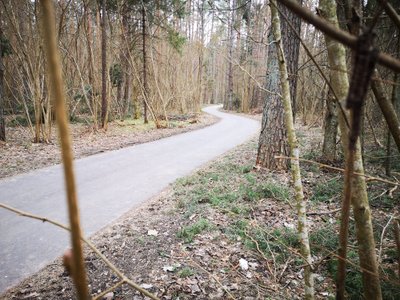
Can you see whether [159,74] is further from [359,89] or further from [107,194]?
[359,89]

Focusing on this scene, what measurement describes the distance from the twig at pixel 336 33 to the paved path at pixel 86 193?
359cm

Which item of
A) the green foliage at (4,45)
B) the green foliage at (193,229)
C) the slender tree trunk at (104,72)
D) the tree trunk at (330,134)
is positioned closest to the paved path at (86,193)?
the green foliage at (193,229)

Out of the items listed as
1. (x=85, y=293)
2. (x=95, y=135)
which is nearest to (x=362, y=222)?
(x=85, y=293)

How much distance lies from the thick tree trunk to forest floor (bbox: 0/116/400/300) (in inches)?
25.7

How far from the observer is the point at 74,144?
9.35 meters

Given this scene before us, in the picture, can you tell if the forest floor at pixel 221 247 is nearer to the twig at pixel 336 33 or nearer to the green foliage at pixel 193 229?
the green foliage at pixel 193 229

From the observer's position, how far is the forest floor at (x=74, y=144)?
7.02 metres

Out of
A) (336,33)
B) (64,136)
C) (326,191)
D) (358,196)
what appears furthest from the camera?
(326,191)

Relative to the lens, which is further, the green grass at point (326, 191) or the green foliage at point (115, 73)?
the green foliage at point (115, 73)

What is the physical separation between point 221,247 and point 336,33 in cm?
339

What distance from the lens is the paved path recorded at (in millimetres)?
3449

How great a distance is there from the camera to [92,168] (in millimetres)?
6746

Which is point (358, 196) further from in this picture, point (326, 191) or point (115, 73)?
point (115, 73)

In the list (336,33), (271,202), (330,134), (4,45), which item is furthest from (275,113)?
Answer: (4,45)
